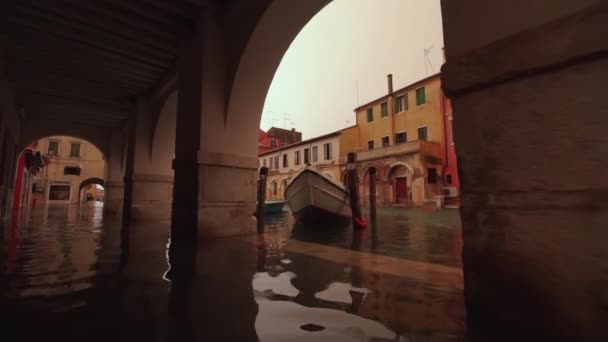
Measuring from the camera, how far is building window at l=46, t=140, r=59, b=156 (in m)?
25.2

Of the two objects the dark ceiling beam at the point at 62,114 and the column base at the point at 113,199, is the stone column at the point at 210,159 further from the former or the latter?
the column base at the point at 113,199

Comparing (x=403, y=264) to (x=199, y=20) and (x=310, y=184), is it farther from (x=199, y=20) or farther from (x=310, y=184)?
(x=310, y=184)

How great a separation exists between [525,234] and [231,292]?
177 centimetres

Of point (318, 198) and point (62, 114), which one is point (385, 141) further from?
point (62, 114)

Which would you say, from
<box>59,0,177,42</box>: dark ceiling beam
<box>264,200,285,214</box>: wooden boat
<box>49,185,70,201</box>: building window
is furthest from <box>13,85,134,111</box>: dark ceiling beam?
<box>49,185,70,201</box>: building window

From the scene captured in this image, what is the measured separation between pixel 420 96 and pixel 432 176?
649cm

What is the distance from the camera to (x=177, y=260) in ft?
9.96

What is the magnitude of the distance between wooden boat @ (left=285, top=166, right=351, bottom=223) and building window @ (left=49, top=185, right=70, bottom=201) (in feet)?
90.3

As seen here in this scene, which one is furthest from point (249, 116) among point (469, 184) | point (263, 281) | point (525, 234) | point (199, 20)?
point (525, 234)

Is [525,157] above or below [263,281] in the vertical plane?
above

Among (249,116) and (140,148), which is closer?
(249,116)

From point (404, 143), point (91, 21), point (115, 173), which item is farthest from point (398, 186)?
point (91, 21)

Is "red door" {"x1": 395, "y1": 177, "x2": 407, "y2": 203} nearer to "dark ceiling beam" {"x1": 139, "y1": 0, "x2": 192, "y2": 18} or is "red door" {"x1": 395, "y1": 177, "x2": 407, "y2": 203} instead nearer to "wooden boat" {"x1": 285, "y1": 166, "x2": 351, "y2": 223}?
"wooden boat" {"x1": 285, "y1": 166, "x2": 351, "y2": 223}

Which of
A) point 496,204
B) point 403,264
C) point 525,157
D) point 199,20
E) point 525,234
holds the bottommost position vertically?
point 403,264
